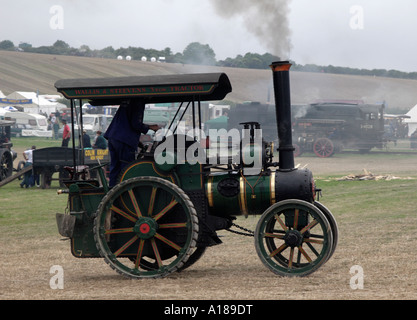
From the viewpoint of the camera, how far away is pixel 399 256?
885 cm

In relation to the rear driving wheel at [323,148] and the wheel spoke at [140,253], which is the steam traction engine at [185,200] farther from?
the rear driving wheel at [323,148]

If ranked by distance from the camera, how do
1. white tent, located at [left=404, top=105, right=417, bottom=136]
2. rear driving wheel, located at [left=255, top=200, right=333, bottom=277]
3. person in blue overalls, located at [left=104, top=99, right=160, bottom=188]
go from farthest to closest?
white tent, located at [left=404, top=105, right=417, bottom=136], person in blue overalls, located at [left=104, top=99, right=160, bottom=188], rear driving wheel, located at [left=255, top=200, right=333, bottom=277]

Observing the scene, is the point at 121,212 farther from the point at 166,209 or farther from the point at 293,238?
the point at 293,238

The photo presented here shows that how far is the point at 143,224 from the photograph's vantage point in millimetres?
7633

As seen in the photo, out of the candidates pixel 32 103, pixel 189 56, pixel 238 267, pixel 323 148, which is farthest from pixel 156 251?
pixel 189 56

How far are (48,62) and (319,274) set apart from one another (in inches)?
3507

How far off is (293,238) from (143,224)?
158 cm

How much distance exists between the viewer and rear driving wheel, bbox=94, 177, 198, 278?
7.52 metres

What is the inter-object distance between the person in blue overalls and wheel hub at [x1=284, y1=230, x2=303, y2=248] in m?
1.85

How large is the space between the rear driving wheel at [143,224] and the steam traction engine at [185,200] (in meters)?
0.01

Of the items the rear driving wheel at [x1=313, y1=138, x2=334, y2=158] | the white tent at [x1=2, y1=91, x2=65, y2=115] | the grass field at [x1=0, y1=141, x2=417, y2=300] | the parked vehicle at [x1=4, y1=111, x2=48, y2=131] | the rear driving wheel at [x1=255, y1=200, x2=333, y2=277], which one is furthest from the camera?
the white tent at [x1=2, y1=91, x2=65, y2=115]
